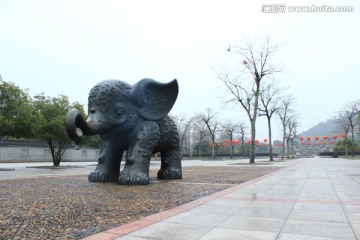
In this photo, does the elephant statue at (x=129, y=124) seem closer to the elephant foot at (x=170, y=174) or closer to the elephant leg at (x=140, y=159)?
the elephant leg at (x=140, y=159)

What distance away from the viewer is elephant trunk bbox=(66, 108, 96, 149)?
6730mm

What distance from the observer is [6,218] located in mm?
4098

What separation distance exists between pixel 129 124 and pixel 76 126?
1.43 m

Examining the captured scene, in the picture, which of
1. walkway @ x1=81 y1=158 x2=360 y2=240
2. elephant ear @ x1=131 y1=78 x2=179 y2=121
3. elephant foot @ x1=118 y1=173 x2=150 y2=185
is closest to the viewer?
walkway @ x1=81 y1=158 x2=360 y2=240

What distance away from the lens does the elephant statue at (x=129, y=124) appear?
303 inches

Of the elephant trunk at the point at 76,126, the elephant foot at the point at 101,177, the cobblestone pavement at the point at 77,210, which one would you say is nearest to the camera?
the cobblestone pavement at the point at 77,210

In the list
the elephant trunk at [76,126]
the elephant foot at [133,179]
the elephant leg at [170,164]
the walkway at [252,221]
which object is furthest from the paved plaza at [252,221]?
the elephant leg at [170,164]

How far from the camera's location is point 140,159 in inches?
305

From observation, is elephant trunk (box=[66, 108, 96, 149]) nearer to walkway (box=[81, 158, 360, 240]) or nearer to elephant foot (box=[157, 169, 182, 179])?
elephant foot (box=[157, 169, 182, 179])

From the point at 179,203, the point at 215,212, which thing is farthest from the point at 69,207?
the point at 215,212

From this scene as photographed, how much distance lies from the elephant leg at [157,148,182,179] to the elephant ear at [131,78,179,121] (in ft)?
4.48

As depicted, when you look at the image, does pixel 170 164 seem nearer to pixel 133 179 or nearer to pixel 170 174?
pixel 170 174

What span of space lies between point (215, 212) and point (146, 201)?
140 centimetres

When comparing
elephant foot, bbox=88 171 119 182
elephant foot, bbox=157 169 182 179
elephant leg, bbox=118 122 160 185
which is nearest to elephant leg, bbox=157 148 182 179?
elephant foot, bbox=157 169 182 179
